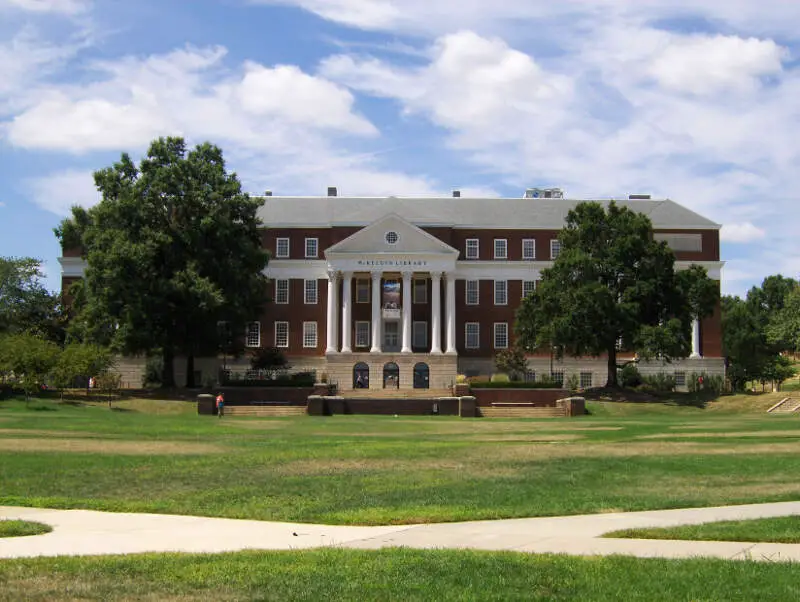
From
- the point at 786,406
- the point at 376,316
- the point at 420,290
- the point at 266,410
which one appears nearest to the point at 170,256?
the point at 266,410

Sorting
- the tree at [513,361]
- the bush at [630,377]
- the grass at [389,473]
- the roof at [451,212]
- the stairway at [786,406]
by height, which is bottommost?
the stairway at [786,406]

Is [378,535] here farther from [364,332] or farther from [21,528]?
[364,332]

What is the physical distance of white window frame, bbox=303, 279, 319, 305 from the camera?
300 feet

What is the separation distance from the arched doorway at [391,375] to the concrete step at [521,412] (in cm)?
1619

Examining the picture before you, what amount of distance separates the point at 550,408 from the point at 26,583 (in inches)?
2383

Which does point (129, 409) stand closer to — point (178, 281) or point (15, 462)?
point (178, 281)

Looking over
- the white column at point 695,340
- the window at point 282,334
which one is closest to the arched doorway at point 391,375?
the window at point 282,334

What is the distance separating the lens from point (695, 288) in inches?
2992

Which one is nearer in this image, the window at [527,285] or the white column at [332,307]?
the white column at [332,307]

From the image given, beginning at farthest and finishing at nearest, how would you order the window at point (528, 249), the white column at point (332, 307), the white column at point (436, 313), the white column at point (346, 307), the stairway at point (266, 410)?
1. the window at point (528, 249)
2. the white column at point (346, 307)
3. the white column at point (332, 307)
4. the white column at point (436, 313)
5. the stairway at point (266, 410)

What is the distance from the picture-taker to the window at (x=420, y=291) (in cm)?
9000

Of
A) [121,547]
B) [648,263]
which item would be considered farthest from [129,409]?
[121,547]

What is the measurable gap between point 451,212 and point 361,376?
21.1 meters

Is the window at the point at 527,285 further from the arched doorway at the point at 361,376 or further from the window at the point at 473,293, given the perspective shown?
the arched doorway at the point at 361,376
